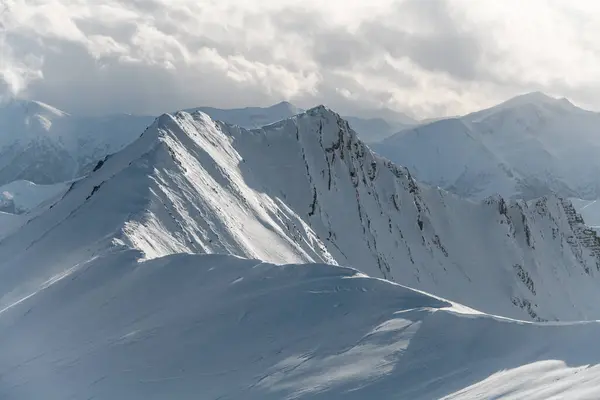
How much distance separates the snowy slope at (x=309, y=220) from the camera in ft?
205

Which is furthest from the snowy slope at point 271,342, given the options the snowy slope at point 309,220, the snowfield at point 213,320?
the snowy slope at point 309,220

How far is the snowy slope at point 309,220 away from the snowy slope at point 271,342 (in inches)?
348

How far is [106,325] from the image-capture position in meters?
38.2

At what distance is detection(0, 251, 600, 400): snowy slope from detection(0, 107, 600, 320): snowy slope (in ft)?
29.0

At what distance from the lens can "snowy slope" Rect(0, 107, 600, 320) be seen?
205ft

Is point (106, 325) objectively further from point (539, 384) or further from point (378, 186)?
point (378, 186)

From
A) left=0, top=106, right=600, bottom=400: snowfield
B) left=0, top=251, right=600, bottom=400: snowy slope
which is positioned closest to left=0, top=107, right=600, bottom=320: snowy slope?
left=0, top=106, right=600, bottom=400: snowfield

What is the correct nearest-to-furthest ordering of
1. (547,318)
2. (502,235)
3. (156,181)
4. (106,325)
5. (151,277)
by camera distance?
(106,325), (151,277), (156,181), (547,318), (502,235)

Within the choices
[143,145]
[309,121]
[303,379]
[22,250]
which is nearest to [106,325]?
[303,379]

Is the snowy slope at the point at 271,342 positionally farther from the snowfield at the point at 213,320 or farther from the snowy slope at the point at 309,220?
the snowy slope at the point at 309,220

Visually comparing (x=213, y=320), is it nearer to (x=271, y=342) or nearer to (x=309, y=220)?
(x=271, y=342)

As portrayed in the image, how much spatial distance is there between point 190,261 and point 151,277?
2359 millimetres

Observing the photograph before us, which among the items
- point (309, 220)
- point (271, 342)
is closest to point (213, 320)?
point (271, 342)

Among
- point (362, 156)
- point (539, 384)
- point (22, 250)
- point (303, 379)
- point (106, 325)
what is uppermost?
point (362, 156)
